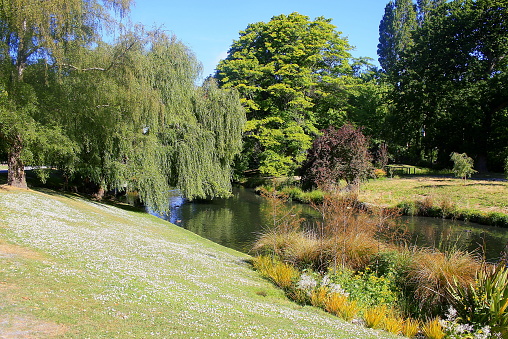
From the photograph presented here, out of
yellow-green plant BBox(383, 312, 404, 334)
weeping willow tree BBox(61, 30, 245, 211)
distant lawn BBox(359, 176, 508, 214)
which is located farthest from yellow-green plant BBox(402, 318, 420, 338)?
distant lawn BBox(359, 176, 508, 214)

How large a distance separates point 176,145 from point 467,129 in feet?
116

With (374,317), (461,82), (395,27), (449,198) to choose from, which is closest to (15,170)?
(374,317)

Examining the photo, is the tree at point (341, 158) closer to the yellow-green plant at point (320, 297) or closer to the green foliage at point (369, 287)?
the green foliage at point (369, 287)

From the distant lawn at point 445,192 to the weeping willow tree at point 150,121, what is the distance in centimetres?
1309

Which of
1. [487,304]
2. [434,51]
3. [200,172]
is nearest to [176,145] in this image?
[200,172]

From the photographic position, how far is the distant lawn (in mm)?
27625

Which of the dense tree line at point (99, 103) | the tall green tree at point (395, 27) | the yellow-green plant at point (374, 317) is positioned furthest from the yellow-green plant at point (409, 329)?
the tall green tree at point (395, 27)

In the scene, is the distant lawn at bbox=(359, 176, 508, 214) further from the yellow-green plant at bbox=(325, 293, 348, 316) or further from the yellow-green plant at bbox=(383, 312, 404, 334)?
the yellow-green plant at bbox=(383, 312, 404, 334)

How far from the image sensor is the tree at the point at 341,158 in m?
34.1

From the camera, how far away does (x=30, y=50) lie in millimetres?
18188

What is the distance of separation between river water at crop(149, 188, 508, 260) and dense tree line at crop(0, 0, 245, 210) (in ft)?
7.24

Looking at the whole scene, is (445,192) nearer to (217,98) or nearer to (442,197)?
(442,197)

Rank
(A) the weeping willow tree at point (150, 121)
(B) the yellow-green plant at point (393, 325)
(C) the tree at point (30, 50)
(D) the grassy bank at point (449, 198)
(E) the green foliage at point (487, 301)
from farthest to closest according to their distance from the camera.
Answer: (D) the grassy bank at point (449, 198)
(A) the weeping willow tree at point (150, 121)
(C) the tree at point (30, 50)
(B) the yellow-green plant at point (393, 325)
(E) the green foliage at point (487, 301)

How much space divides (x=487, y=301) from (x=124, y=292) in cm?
786
